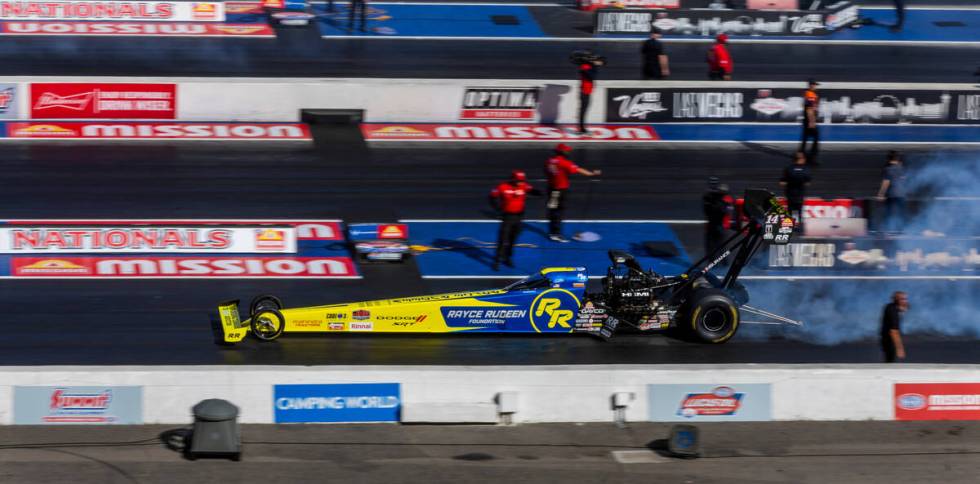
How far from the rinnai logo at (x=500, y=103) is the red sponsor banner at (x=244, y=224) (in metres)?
5.89

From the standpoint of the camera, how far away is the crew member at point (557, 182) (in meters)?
21.1

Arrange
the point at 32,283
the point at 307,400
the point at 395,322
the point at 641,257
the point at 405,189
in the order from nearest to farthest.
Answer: the point at 307,400 < the point at 395,322 < the point at 32,283 < the point at 641,257 < the point at 405,189

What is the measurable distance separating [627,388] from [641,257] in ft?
22.5

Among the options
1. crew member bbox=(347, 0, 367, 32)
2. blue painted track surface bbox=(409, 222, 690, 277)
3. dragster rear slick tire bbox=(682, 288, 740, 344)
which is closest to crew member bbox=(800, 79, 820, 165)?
blue painted track surface bbox=(409, 222, 690, 277)

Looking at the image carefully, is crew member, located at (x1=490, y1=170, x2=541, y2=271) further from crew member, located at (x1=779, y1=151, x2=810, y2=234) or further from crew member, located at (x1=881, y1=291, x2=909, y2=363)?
crew member, located at (x1=881, y1=291, x2=909, y2=363)

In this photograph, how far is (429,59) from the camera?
3073 centimetres

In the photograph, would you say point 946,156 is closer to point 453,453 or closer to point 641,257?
point 641,257

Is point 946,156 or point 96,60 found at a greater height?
point 96,60

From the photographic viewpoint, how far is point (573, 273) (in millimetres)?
17656

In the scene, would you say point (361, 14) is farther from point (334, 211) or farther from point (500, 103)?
point (334, 211)

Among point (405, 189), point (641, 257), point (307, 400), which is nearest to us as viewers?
point (307, 400)

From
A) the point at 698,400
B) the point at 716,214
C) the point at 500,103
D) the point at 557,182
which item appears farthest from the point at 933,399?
the point at 500,103

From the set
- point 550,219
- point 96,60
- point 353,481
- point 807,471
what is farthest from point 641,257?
point 96,60

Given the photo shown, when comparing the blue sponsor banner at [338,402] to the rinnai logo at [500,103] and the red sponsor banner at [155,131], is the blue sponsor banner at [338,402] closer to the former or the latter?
the red sponsor banner at [155,131]
